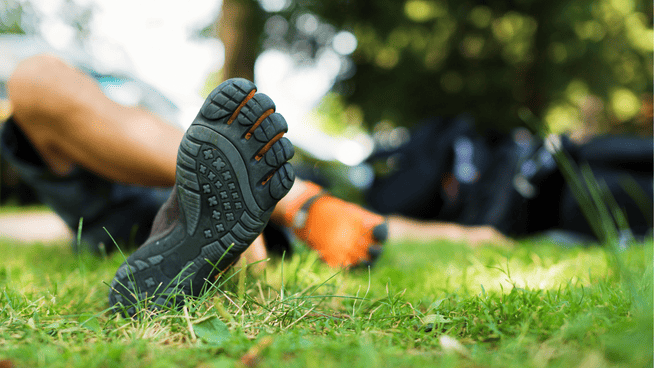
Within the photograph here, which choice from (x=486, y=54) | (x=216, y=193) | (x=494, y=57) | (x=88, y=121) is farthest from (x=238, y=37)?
(x=494, y=57)

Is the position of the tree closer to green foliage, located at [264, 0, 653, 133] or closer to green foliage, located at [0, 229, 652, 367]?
green foliage, located at [264, 0, 653, 133]

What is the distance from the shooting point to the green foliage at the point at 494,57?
5727 mm

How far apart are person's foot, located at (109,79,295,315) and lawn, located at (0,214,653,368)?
0.07 m

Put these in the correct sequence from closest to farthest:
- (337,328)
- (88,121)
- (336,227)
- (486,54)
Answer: (337,328) → (88,121) → (336,227) → (486,54)

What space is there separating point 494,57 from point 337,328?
6.80 m

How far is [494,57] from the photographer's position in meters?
6.59

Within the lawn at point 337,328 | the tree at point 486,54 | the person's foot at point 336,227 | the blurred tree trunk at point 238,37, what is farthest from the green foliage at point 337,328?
the tree at point 486,54

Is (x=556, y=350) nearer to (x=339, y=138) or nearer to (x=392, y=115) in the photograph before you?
(x=392, y=115)

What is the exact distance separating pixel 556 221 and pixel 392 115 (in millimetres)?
3904

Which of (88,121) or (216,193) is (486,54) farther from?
(216,193)

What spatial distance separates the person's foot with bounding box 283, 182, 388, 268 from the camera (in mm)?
1464

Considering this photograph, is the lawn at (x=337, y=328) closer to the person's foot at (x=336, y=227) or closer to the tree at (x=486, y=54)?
the person's foot at (x=336, y=227)

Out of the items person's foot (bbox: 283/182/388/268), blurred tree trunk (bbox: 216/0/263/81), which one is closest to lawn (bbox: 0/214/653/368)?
person's foot (bbox: 283/182/388/268)

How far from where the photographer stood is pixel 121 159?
132cm
